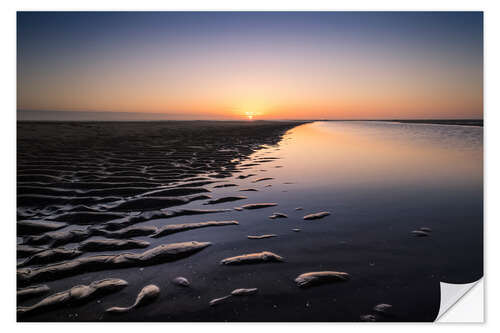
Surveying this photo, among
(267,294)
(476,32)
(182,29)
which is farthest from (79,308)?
(476,32)

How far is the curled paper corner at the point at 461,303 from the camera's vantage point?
2.56 metres

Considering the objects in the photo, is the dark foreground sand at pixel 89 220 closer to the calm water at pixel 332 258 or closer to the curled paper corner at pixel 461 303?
the calm water at pixel 332 258

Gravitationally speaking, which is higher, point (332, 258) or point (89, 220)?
point (89, 220)

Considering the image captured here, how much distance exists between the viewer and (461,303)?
282cm

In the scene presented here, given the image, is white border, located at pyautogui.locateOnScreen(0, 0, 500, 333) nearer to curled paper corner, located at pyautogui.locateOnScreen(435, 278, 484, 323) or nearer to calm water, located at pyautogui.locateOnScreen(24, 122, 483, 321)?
curled paper corner, located at pyautogui.locateOnScreen(435, 278, 484, 323)

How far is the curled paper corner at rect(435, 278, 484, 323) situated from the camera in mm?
2559
